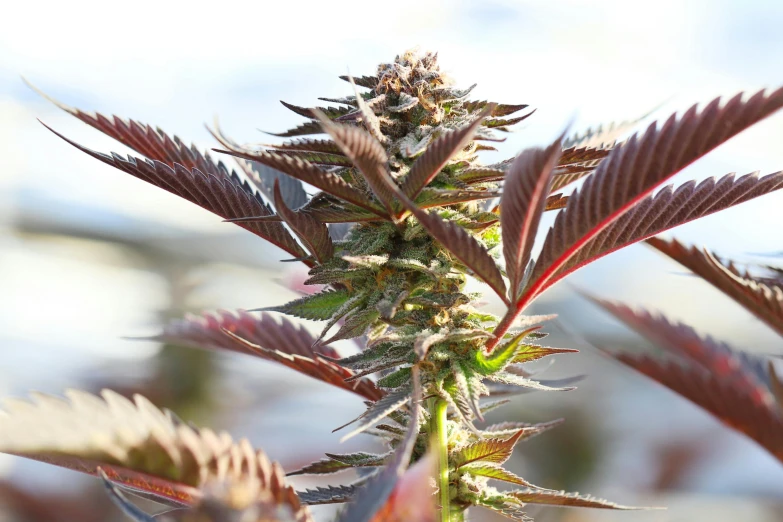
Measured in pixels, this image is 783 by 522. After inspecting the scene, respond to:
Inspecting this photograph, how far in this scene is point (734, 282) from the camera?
0.61 metres

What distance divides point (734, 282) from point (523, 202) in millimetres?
290

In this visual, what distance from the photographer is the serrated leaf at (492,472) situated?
55cm

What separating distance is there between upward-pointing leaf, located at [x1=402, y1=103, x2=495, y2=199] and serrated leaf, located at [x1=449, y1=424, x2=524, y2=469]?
8.8 inches

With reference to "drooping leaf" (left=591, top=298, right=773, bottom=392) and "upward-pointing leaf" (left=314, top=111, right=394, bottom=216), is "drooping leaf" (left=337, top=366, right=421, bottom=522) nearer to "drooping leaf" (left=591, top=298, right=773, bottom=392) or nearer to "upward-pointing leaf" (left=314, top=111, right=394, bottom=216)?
"upward-pointing leaf" (left=314, top=111, right=394, bottom=216)

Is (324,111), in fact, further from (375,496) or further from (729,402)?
(729,402)

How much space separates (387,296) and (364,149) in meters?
0.14

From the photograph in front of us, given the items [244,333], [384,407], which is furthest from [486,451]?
[244,333]

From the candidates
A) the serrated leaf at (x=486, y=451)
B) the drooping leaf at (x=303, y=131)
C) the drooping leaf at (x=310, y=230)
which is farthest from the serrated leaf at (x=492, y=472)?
the drooping leaf at (x=303, y=131)

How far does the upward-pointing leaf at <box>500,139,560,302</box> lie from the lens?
42 centimetres

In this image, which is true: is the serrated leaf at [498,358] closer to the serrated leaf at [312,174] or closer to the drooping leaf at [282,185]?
the serrated leaf at [312,174]

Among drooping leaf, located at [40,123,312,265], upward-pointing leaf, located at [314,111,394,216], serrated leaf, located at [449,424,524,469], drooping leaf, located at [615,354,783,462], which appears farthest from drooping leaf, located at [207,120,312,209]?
drooping leaf, located at [615,354,783,462]

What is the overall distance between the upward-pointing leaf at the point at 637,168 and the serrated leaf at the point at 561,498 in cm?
18

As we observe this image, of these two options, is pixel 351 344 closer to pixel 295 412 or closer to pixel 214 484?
pixel 214 484

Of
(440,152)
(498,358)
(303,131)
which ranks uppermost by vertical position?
(303,131)
